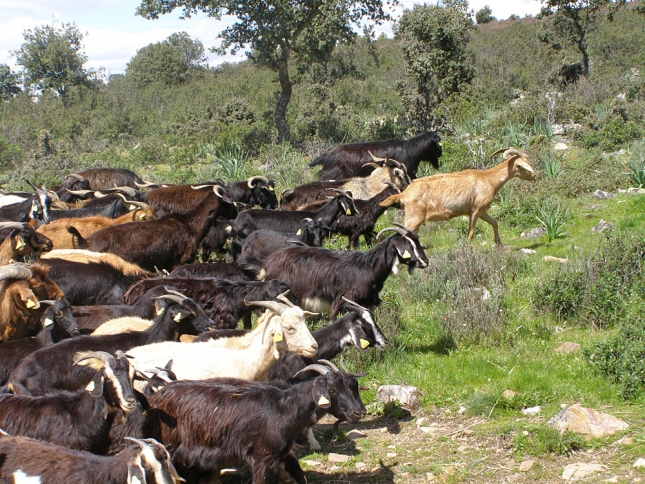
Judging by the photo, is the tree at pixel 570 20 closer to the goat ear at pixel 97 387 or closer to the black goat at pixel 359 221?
the black goat at pixel 359 221

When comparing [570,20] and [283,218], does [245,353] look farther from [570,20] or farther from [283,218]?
[570,20]

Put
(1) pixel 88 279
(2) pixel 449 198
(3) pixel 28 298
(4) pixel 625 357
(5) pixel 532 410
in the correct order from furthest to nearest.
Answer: (2) pixel 449 198, (1) pixel 88 279, (3) pixel 28 298, (4) pixel 625 357, (5) pixel 532 410

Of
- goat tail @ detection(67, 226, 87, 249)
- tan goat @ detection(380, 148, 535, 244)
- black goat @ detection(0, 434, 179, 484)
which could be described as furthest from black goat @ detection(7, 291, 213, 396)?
tan goat @ detection(380, 148, 535, 244)

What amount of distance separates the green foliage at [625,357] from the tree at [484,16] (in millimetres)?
55329

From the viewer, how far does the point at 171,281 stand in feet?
26.4

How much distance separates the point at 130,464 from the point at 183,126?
20987 mm

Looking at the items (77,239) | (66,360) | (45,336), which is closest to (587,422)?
(66,360)

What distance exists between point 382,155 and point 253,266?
7.03 metres

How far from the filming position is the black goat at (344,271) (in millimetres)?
8219

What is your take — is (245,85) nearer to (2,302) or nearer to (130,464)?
(2,302)

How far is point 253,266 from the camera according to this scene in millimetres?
8906

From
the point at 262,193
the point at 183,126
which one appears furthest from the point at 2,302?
the point at 183,126

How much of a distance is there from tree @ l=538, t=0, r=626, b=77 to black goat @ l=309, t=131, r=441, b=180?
38.2 ft

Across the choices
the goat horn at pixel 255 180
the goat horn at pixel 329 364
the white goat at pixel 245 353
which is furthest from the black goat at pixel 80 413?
the goat horn at pixel 255 180
